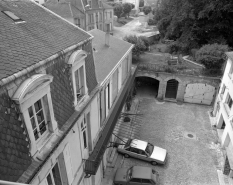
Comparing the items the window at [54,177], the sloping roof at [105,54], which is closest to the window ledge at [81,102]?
the window at [54,177]

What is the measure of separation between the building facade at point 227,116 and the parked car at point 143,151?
4752mm

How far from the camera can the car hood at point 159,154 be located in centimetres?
1481

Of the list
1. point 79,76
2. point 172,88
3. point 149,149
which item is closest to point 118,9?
point 172,88

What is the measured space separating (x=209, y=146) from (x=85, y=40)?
1501 centimetres

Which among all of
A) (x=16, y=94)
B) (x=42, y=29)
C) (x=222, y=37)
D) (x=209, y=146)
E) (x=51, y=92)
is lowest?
(x=209, y=146)

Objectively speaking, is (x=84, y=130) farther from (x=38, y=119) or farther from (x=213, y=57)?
(x=213, y=57)

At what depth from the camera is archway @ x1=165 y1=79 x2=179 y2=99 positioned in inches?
936

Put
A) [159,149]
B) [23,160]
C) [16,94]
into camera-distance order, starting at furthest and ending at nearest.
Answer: [159,149] → [23,160] → [16,94]

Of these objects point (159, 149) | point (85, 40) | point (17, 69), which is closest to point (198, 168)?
point (159, 149)

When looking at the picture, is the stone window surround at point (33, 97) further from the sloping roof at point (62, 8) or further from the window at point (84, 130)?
the sloping roof at point (62, 8)

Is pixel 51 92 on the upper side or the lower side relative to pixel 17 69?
lower

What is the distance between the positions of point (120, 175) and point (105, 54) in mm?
9388

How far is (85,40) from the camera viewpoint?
8.16 meters

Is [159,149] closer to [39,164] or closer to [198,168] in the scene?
[198,168]
